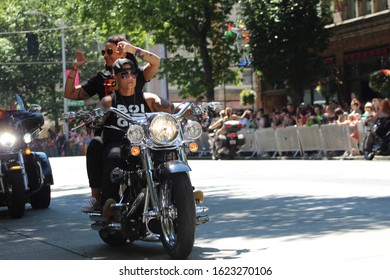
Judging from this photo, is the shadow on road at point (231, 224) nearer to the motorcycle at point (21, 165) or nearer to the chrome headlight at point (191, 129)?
the motorcycle at point (21, 165)

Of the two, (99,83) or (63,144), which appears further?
(63,144)

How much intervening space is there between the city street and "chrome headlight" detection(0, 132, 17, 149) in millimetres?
957

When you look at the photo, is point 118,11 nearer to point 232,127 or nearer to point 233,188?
point 232,127

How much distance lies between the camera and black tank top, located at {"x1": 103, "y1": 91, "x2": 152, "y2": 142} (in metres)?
8.69

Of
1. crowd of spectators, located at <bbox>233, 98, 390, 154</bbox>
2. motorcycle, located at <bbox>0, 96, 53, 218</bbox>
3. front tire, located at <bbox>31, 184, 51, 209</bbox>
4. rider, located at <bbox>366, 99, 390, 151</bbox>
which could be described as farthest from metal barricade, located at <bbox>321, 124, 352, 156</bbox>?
motorcycle, located at <bbox>0, 96, 53, 218</bbox>

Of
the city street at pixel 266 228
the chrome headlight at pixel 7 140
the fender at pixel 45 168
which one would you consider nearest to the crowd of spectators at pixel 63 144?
the city street at pixel 266 228

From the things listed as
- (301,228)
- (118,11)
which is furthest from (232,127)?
(301,228)

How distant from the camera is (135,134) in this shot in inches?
312

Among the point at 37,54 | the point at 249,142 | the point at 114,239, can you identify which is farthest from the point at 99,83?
the point at 37,54

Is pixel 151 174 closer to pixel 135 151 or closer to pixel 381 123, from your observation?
pixel 135 151

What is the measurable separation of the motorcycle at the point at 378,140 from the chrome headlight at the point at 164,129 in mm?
17385

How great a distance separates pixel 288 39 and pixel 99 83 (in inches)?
1067

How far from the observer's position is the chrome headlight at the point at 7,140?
518 inches

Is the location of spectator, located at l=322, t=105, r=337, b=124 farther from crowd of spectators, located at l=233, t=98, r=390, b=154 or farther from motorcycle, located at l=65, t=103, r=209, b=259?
motorcycle, located at l=65, t=103, r=209, b=259
